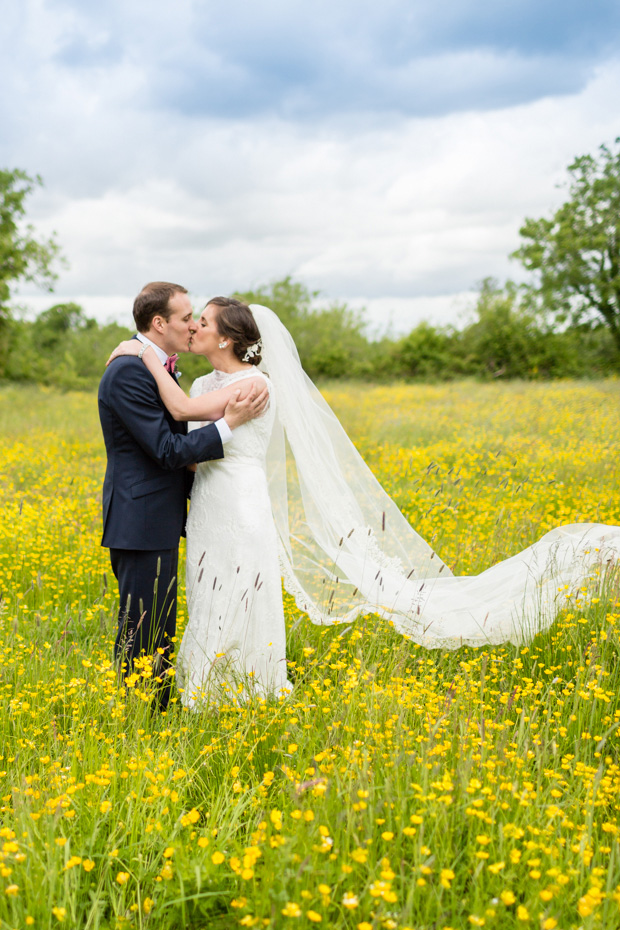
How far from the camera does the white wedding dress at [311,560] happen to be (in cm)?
418

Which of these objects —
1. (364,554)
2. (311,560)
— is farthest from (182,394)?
(364,554)

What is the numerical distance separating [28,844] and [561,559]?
12.8 ft

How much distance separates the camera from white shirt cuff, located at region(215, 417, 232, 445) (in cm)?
408

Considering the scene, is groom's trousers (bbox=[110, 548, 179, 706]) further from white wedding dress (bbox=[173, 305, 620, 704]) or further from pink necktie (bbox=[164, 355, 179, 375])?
→ pink necktie (bbox=[164, 355, 179, 375])

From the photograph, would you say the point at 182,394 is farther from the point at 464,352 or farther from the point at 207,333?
the point at 464,352

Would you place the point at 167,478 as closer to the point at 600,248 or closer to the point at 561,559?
the point at 561,559

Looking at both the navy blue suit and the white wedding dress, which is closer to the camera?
the navy blue suit

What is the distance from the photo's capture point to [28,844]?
2.25 metres

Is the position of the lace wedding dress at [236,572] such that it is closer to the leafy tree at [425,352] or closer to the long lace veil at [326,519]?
the long lace veil at [326,519]

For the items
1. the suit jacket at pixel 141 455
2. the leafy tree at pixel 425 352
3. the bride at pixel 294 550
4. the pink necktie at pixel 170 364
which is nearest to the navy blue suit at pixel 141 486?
the suit jacket at pixel 141 455

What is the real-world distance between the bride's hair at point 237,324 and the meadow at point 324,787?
2.04 metres

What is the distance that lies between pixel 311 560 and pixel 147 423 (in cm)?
170

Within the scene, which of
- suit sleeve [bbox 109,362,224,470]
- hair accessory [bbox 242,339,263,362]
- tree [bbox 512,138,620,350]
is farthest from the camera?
tree [bbox 512,138,620,350]

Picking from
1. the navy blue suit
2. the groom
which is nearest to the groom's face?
the groom
